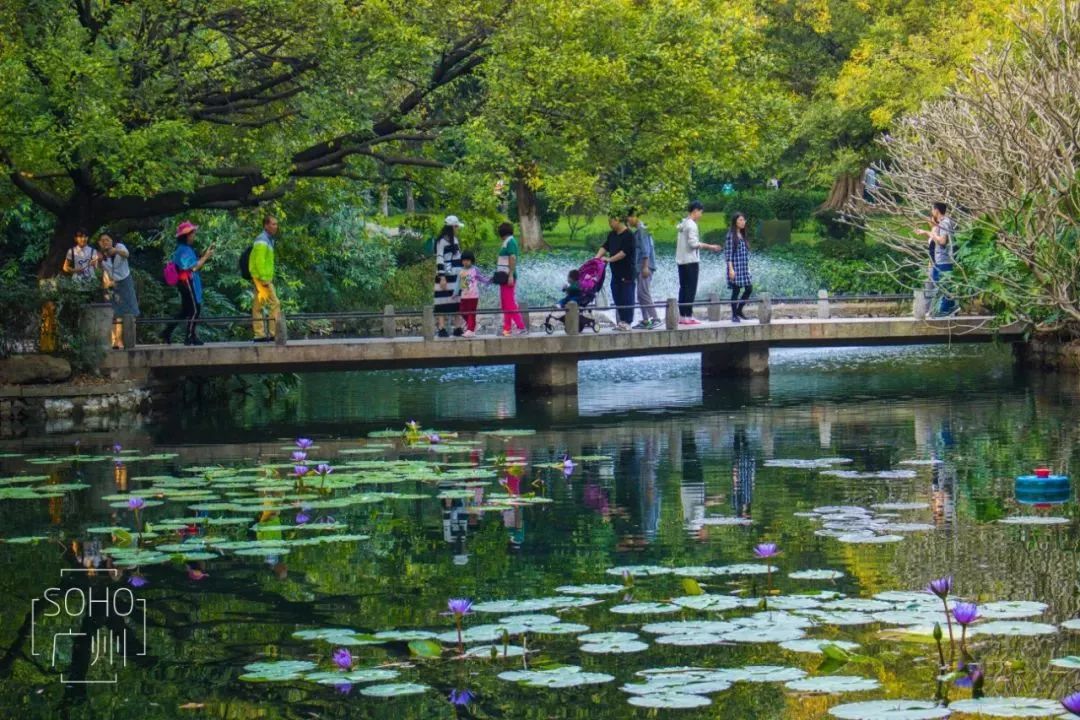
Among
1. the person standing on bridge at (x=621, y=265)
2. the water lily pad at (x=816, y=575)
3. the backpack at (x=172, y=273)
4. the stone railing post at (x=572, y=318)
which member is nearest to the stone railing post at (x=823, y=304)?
the person standing on bridge at (x=621, y=265)

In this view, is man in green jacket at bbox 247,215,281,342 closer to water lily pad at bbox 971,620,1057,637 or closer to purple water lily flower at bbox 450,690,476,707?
water lily pad at bbox 971,620,1057,637

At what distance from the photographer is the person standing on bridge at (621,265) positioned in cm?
2605

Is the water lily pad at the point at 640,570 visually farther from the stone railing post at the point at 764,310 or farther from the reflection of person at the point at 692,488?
the stone railing post at the point at 764,310

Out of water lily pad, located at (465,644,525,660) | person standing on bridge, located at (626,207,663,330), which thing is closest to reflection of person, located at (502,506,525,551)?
water lily pad, located at (465,644,525,660)

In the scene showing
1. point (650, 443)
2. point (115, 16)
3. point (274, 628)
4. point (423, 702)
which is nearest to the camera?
point (423, 702)

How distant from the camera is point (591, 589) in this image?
10750 mm

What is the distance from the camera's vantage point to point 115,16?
2267cm

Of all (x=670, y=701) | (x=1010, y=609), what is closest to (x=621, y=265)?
(x=1010, y=609)

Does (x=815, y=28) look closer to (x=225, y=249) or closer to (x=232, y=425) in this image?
(x=225, y=249)

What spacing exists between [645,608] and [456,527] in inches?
150

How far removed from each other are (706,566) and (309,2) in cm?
1407

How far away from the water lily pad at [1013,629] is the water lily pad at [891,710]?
1439 millimetres

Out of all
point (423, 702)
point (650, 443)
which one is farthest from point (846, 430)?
point (423, 702)

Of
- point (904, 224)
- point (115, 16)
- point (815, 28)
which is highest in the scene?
point (815, 28)
